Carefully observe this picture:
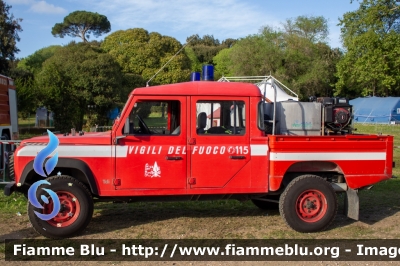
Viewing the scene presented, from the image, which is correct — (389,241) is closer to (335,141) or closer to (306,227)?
(306,227)

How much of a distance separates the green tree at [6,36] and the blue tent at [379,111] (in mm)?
28789

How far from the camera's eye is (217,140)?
6340 millimetres

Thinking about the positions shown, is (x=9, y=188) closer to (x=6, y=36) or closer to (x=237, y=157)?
(x=237, y=157)

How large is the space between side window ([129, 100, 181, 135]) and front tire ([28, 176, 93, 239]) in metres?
1.15

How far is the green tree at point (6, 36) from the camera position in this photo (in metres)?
33.4

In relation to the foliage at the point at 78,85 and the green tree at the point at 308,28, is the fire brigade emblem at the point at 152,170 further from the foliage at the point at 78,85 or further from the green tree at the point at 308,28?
the green tree at the point at 308,28

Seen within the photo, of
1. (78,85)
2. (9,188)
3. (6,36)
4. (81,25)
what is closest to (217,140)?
(9,188)

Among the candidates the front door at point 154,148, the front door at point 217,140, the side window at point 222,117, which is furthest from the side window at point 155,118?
the side window at point 222,117

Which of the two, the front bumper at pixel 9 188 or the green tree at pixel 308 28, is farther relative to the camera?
the green tree at pixel 308 28

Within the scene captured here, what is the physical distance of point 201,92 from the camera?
6.39 m

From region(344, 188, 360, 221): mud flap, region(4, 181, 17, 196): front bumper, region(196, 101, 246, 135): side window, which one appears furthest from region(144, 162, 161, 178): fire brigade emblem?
region(344, 188, 360, 221): mud flap

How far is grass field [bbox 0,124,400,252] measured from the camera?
21.1ft

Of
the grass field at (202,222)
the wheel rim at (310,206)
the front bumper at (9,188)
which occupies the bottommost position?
the grass field at (202,222)

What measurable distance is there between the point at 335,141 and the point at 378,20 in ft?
106
